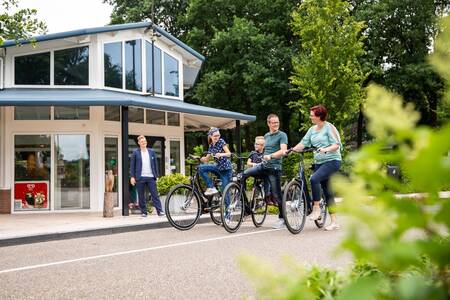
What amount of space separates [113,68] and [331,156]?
10888 millimetres

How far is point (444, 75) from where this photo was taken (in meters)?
0.85

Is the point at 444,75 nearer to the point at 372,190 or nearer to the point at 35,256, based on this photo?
the point at 372,190

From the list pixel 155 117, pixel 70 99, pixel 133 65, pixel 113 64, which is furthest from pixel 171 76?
pixel 70 99

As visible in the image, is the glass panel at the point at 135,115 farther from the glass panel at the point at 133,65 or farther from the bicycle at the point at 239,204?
the bicycle at the point at 239,204

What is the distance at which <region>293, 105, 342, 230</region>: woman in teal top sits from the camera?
7996 mm

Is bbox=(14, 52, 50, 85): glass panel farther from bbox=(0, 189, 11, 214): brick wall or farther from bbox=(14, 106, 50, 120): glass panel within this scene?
bbox=(0, 189, 11, 214): brick wall

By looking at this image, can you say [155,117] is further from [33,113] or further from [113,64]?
[33,113]

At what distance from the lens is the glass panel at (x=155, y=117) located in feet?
57.7

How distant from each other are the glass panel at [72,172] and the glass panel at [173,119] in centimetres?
360

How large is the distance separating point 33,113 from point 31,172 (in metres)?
1.74

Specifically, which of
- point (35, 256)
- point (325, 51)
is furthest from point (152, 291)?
point (325, 51)

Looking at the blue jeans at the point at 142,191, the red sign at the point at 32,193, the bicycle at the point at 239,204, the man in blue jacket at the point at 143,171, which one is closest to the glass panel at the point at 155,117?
the red sign at the point at 32,193

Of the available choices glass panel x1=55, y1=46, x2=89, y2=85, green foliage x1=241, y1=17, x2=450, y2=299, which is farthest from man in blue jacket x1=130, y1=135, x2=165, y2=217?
green foliage x1=241, y1=17, x2=450, y2=299

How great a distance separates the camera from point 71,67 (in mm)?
16828
